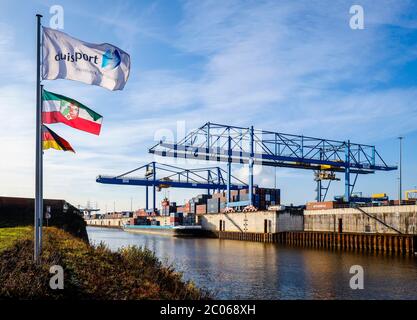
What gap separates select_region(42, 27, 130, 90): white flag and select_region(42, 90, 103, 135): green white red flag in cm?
91

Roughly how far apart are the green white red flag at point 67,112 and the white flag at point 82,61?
2.97 feet

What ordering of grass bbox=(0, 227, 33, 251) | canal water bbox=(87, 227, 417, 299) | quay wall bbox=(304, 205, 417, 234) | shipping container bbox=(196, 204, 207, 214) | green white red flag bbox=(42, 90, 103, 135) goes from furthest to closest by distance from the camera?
1. shipping container bbox=(196, 204, 207, 214)
2. quay wall bbox=(304, 205, 417, 234)
3. canal water bbox=(87, 227, 417, 299)
4. grass bbox=(0, 227, 33, 251)
5. green white red flag bbox=(42, 90, 103, 135)

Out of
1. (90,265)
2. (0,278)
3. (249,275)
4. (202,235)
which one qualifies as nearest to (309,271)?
(249,275)

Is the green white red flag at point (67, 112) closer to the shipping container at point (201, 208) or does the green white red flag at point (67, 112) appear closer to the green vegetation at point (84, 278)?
the green vegetation at point (84, 278)

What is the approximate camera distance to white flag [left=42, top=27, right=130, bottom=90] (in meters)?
14.7

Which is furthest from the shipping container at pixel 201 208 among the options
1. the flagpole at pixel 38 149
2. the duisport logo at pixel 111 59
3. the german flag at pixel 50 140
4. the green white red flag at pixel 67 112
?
the duisport logo at pixel 111 59

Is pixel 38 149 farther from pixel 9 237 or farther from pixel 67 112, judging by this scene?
pixel 9 237

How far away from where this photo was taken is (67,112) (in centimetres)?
1528

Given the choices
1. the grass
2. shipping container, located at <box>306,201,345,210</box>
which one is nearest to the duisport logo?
the grass

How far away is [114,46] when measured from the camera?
1509 centimetres

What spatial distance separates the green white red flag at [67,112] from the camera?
1520 cm

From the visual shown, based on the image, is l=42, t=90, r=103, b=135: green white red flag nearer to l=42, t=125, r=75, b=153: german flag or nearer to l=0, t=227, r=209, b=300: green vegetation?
l=42, t=125, r=75, b=153: german flag

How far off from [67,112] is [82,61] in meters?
1.96
